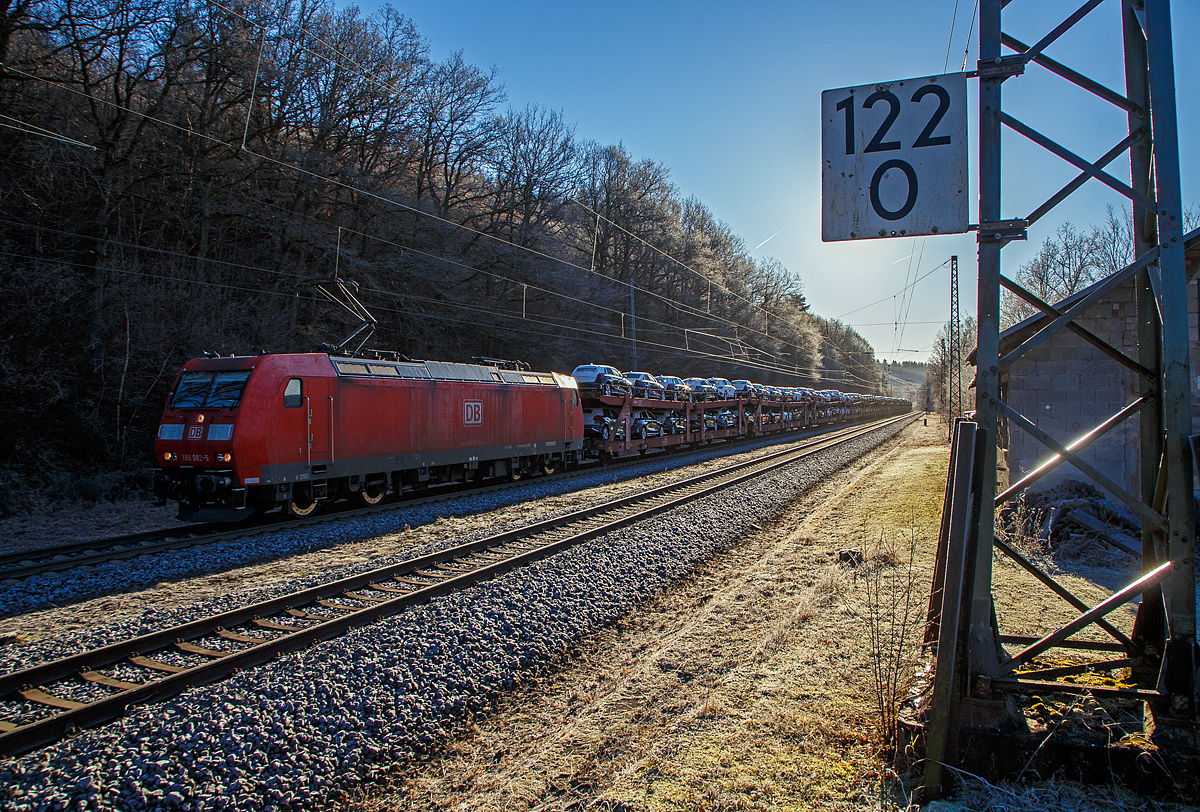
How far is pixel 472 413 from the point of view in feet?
49.8

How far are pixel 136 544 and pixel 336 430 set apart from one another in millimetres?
3397

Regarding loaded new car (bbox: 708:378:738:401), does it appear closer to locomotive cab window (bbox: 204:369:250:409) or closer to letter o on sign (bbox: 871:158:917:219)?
locomotive cab window (bbox: 204:369:250:409)

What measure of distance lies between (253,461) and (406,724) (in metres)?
7.51

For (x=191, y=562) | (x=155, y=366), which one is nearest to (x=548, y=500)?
(x=191, y=562)

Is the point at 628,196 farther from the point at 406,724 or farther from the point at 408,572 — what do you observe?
the point at 406,724

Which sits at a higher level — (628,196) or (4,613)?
(628,196)

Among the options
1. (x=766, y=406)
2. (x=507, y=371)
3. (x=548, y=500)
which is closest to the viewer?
(x=548, y=500)

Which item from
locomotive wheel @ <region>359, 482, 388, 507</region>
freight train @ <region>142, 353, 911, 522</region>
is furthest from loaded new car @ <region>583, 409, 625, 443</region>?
locomotive wheel @ <region>359, 482, 388, 507</region>

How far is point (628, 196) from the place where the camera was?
44250 mm

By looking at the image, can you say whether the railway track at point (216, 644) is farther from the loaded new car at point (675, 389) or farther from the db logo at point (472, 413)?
the loaded new car at point (675, 389)

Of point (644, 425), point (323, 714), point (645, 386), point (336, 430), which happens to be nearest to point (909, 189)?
point (323, 714)

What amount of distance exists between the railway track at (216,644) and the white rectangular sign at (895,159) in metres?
5.22

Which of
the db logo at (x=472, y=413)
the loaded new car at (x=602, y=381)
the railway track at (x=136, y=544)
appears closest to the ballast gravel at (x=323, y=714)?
the railway track at (x=136, y=544)

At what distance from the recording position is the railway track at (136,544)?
8.15m
